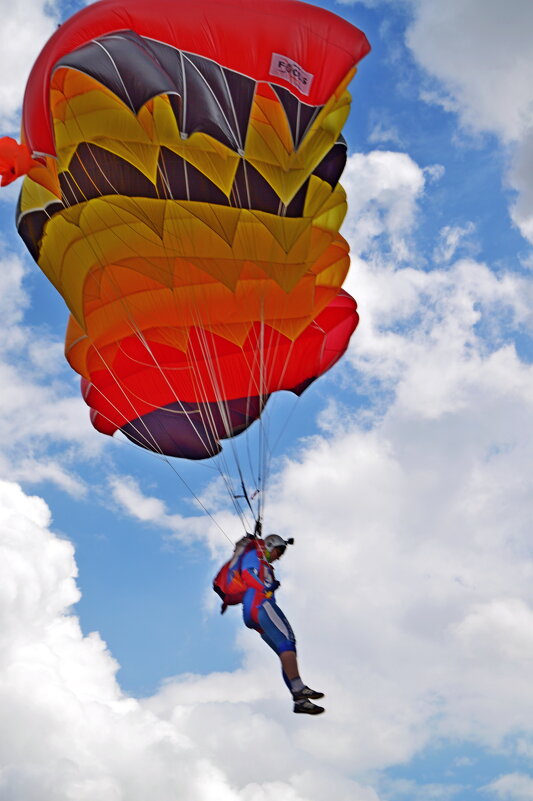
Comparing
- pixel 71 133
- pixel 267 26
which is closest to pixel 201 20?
pixel 267 26

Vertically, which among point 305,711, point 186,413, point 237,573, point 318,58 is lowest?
point 305,711

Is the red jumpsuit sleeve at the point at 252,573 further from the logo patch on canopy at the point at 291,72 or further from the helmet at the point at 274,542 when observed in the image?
the logo patch on canopy at the point at 291,72

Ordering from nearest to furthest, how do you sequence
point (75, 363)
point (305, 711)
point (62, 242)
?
1. point (305, 711)
2. point (62, 242)
3. point (75, 363)

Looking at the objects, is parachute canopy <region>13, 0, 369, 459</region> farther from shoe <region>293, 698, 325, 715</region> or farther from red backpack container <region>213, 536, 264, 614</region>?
shoe <region>293, 698, 325, 715</region>

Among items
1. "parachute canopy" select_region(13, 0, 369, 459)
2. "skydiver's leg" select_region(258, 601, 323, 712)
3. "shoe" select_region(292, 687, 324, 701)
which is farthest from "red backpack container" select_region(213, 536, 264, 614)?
"parachute canopy" select_region(13, 0, 369, 459)

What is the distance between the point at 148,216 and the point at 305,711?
737 centimetres

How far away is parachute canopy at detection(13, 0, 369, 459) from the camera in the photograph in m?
13.6

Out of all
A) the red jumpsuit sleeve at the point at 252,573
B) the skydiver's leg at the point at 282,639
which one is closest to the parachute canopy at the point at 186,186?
the red jumpsuit sleeve at the point at 252,573

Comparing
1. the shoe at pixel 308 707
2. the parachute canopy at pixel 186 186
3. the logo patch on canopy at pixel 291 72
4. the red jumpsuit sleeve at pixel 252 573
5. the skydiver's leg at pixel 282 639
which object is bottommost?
the shoe at pixel 308 707

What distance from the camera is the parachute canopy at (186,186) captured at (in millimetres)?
13586

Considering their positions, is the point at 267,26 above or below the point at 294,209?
above

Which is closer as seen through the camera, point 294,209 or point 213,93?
point 213,93

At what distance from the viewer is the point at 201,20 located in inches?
539

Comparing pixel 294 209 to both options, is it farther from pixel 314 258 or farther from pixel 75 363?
pixel 75 363
